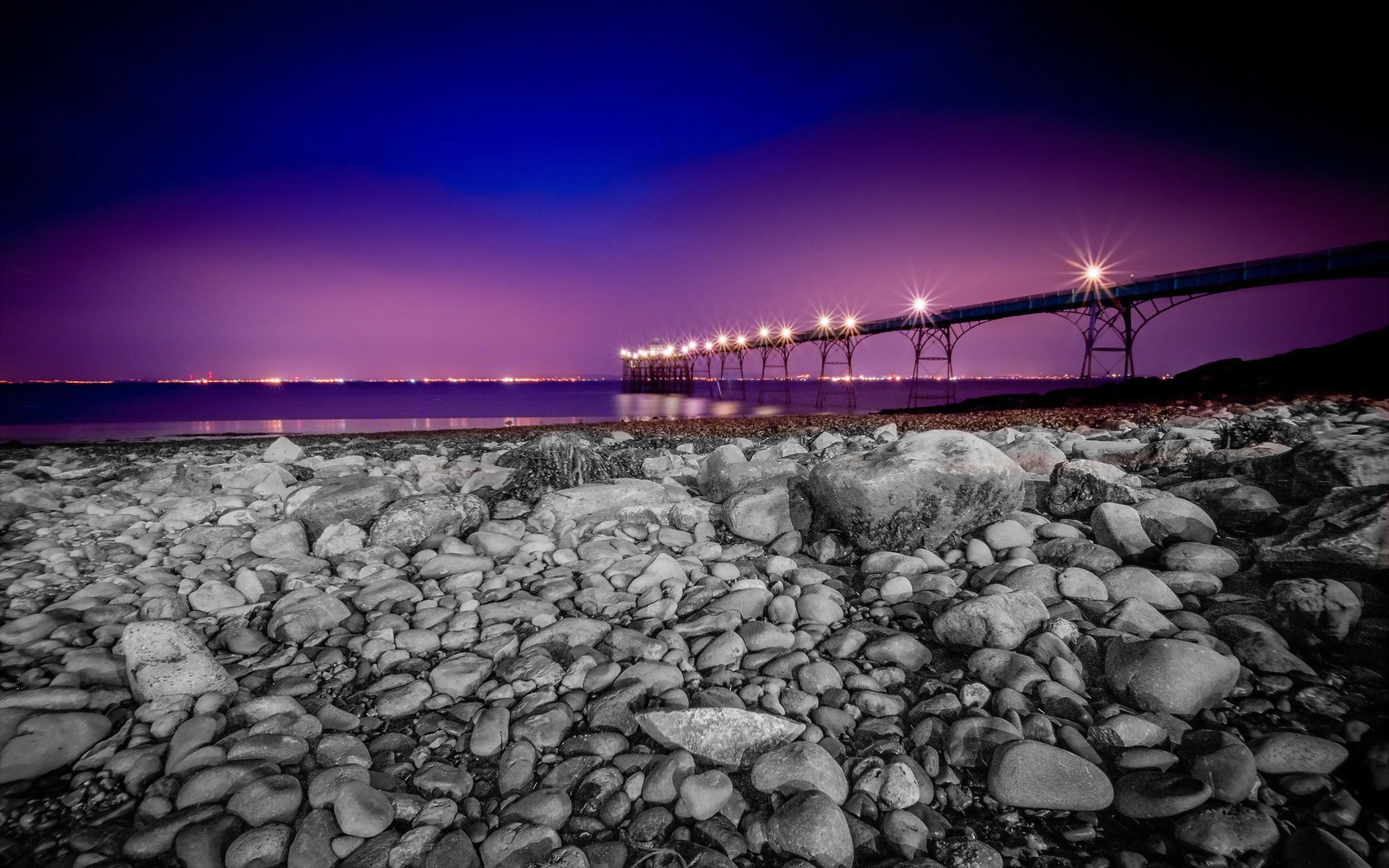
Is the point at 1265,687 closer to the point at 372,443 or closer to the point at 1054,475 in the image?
the point at 1054,475

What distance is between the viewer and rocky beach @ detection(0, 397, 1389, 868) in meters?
1.65

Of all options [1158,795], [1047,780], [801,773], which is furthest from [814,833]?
[1158,795]

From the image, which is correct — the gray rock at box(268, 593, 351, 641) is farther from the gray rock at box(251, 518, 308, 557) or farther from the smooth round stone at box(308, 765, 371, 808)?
the smooth round stone at box(308, 765, 371, 808)

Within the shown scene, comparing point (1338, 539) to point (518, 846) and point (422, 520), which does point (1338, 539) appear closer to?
point (518, 846)

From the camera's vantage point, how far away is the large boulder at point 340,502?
4210 mm

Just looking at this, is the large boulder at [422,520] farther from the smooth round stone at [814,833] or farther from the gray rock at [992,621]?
the gray rock at [992,621]

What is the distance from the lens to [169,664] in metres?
2.29

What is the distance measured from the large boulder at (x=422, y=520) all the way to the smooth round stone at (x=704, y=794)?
311 centimetres

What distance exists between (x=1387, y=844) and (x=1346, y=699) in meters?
0.71

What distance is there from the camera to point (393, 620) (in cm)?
293

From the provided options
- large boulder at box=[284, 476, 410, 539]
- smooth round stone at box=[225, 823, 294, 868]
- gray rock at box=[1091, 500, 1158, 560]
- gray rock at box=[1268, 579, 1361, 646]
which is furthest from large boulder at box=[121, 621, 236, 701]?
gray rock at box=[1091, 500, 1158, 560]

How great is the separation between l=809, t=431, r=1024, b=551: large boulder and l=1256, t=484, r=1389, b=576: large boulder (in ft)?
4.26

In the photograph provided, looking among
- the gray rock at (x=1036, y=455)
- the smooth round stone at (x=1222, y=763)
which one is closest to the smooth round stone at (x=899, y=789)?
the smooth round stone at (x=1222, y=763)

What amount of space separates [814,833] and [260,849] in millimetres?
1663
